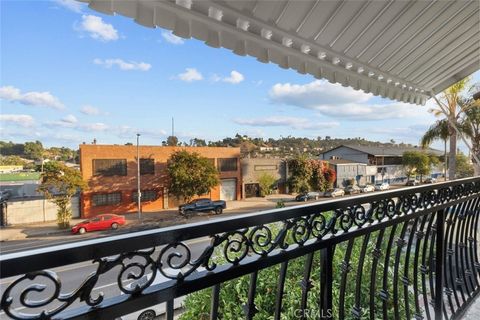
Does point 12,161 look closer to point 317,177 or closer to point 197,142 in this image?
point 197,142

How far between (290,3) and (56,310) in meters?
1.32

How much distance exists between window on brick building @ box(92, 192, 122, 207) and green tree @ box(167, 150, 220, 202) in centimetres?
252

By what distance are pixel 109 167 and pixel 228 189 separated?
6854 mm

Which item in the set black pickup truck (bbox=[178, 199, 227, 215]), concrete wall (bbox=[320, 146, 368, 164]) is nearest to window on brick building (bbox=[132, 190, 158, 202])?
black pickup truck (bbox=[178, 199, 227, 215])

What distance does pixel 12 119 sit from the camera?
13.9 metres

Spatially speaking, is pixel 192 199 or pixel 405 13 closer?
pixel 405 13

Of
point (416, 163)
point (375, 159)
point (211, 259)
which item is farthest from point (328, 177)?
point (211, 259)

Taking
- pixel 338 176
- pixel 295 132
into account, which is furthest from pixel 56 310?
pixel 295 132

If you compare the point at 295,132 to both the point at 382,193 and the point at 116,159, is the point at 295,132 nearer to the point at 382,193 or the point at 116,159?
the point at 116,159

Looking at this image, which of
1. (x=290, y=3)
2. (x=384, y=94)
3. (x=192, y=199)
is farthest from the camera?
(x=192, y=199)

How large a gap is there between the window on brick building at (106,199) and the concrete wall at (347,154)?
13.8 metres

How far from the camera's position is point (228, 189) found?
56.5 ft

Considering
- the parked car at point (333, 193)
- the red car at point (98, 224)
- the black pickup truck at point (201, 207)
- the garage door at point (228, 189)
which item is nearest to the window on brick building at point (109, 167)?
the red car at point (98, 224)

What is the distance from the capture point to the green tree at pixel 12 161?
1302cm
